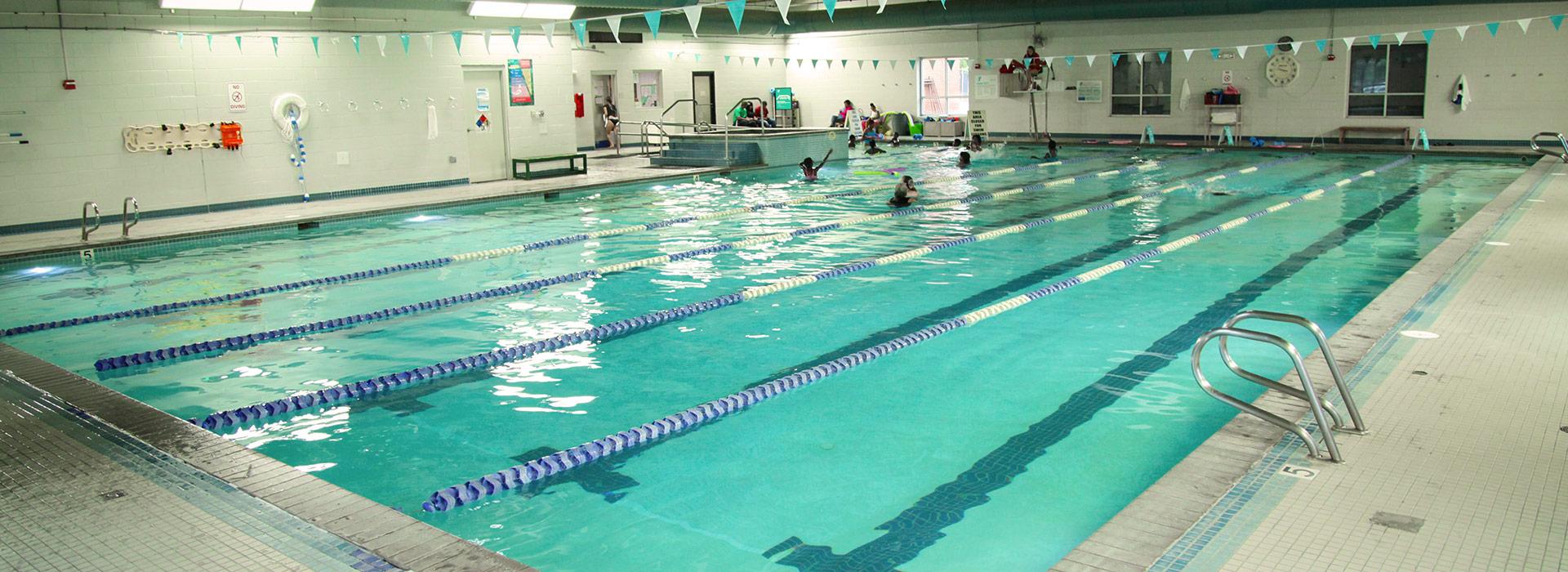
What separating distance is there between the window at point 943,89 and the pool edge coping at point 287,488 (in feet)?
77.5

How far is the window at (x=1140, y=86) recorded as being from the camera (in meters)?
23.0

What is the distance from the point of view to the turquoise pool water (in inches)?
161

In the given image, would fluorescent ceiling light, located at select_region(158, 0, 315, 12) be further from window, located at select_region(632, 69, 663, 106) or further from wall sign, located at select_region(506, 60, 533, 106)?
window, located at select_region(632, 69, 663, 106)

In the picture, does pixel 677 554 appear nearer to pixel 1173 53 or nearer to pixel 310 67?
pixel 310 67

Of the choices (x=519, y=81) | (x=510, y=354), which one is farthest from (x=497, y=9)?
(x=510, y=354)

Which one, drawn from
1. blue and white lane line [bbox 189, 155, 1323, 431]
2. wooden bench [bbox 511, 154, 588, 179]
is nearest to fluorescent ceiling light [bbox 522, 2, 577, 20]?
wooden bench [bbox 511, 154, 588, 179]

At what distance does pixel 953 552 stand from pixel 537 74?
49.1ft

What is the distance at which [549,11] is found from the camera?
16766 millimetres

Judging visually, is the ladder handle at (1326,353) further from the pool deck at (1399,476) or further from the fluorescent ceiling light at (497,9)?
the fluorescent ceiling light at (497,9)

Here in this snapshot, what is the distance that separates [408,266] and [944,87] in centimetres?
2074

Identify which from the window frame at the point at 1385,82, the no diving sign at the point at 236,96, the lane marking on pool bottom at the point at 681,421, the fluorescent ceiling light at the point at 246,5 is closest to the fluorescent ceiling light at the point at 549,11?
→ the fluorescent ceiling light at the point at 246,5

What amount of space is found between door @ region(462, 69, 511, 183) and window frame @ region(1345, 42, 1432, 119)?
602 inches

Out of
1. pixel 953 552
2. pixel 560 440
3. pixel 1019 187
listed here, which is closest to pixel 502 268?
pixel 560 440

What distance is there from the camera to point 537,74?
17.4 meters
